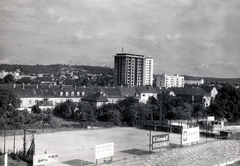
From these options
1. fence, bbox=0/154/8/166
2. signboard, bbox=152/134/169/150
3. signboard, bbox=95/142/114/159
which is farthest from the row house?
fence, bbox=0/154/8/166

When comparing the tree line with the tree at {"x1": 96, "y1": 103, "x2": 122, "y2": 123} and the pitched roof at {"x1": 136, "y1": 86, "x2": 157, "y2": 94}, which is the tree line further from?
the pitched roof at {"x1": 136, "y1": 86, "x2": 157, "y2": 94}

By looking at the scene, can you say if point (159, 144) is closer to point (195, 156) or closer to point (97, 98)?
point (195, 156)

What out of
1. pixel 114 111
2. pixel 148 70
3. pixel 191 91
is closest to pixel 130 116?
pixel 114 111

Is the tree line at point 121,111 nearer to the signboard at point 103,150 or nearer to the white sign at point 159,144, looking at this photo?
the white sign at point 159,144

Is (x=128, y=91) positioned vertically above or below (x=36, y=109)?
above

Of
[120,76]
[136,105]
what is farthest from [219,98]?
[120,76]

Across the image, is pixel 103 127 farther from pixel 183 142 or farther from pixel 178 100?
pixel 178 100
